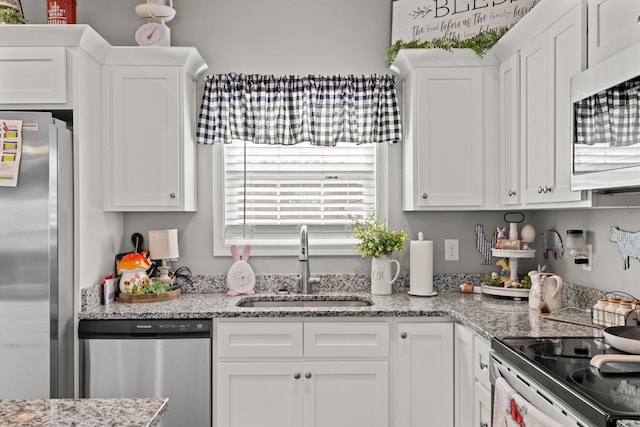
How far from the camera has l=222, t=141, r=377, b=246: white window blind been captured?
3.44 m

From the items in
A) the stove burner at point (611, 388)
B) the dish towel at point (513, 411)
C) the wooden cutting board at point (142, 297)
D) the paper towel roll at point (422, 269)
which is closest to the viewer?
→ the stove burner at point (611, 388)

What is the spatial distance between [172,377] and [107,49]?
174cm

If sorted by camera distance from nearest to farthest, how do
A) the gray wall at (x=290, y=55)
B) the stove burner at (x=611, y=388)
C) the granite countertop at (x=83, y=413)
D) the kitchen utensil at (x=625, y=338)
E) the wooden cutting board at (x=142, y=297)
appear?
the granite countertop at (x=83, y=413) < the stove burner at (x=611, y=388) < the kitchen utensil at (x=625, y=338) < the wooden cutting board at (x=142, y=297) < the gray wall at (x=290, y=55)

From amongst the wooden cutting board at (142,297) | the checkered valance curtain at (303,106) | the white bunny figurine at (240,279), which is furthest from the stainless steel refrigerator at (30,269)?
the checkered valance curtain at (303,106)

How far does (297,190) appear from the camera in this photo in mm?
3459

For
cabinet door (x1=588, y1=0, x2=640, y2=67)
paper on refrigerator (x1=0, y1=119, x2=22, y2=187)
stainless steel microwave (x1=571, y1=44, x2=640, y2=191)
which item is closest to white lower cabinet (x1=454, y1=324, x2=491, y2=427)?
stainless steel microwave (x1=571, y1=44, x2=640, y2=191)

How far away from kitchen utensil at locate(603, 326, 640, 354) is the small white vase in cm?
139

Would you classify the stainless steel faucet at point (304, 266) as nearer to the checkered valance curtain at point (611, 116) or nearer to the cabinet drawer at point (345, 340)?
the cabinet drawer at point (345, 340)

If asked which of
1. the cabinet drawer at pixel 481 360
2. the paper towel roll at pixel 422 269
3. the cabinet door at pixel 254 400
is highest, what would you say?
the paper towel roll at pixel 422 269

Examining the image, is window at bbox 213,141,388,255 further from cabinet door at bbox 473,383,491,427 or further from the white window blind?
cabinet door at bbox 473,383,491,427

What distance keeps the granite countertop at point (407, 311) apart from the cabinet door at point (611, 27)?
3.51ft

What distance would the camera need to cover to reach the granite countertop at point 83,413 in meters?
1.19

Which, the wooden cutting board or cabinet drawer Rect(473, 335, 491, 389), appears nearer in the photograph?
cabinet drawer Rect(473, 335, 491, 389)

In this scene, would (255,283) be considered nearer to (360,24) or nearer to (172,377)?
(172,377)
